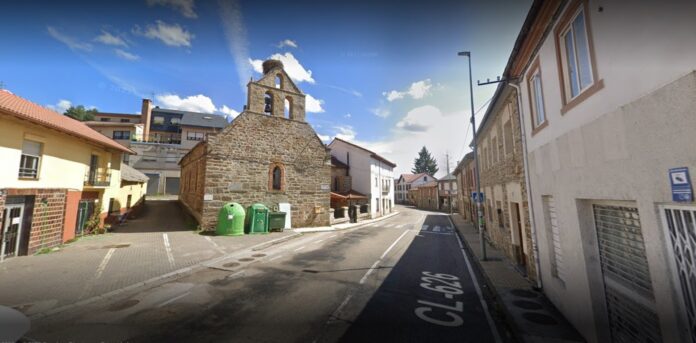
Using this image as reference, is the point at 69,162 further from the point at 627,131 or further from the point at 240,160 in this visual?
the point at 627,131

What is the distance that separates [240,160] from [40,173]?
8.37 meters

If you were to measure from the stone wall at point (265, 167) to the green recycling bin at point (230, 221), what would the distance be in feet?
3.73

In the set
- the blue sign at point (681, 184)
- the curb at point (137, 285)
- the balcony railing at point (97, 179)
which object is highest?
the balcony railing at point (97, 179)

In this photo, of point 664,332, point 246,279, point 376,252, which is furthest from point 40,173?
point 664,332

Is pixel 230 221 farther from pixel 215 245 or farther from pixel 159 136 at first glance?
pixel 159 136

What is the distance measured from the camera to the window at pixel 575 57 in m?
3.95

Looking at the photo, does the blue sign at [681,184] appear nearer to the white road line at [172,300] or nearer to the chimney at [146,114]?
the white road line at [172,300]

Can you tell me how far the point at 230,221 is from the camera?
47.4 ft

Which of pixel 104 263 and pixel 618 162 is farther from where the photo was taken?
pixel 104 263

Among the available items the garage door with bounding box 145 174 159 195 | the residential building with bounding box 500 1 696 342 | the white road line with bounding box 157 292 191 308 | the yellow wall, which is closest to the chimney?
the garage door with bounding box 145 174 159 195

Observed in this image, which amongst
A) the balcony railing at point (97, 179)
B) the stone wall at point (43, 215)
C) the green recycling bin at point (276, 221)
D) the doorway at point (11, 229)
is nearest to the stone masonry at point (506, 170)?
the green recycling bin at point (276, 221)

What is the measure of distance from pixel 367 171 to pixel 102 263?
24033 mm

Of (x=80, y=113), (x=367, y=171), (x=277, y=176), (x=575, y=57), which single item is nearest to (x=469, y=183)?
(x=367, y=171)

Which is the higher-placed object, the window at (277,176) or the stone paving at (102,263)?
the window at (277,176)
